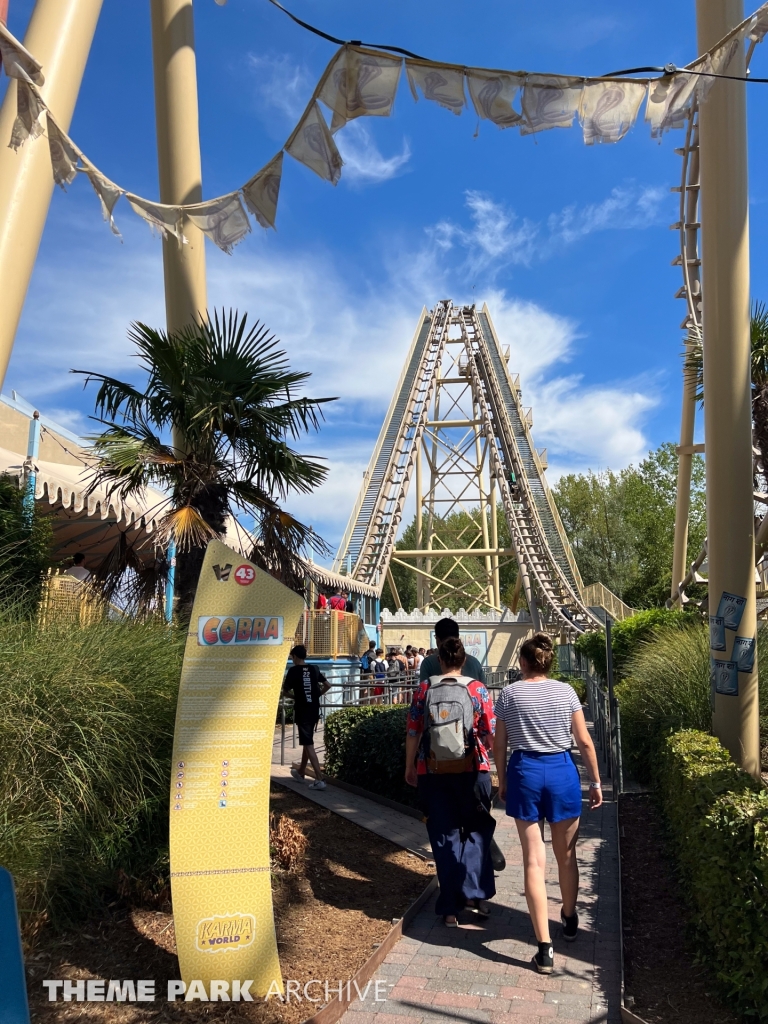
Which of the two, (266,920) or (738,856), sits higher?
(738,856)

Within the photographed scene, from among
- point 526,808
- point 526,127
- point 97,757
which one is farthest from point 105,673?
point 526,127

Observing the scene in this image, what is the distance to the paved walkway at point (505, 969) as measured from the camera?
Result: 3695 millimetres

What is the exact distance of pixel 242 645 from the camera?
12.7 ft

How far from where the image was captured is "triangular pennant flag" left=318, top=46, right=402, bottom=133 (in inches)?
194

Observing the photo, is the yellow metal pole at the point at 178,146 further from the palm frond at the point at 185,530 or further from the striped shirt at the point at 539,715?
the striped shirt at the point at 539,715

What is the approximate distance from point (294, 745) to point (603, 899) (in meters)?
5.53

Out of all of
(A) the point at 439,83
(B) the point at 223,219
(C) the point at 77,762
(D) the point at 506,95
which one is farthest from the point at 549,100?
(C) the point at 77,762

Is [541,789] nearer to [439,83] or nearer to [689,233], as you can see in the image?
[439,83]

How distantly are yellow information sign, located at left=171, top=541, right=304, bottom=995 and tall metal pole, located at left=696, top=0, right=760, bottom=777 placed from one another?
152 inches

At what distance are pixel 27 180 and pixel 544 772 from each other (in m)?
4.43

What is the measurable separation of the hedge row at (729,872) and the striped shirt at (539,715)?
742 millimetres

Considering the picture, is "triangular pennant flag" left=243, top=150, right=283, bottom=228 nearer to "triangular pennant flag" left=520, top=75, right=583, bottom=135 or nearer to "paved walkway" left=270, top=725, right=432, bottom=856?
"triangular pennant flag" left=520, top=75, right=583, bottom=135

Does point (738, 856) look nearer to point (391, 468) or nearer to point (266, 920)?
point (266, 920)

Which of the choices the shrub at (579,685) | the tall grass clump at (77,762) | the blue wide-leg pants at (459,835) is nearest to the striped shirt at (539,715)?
the blue wide-leg pants at (459,835)
